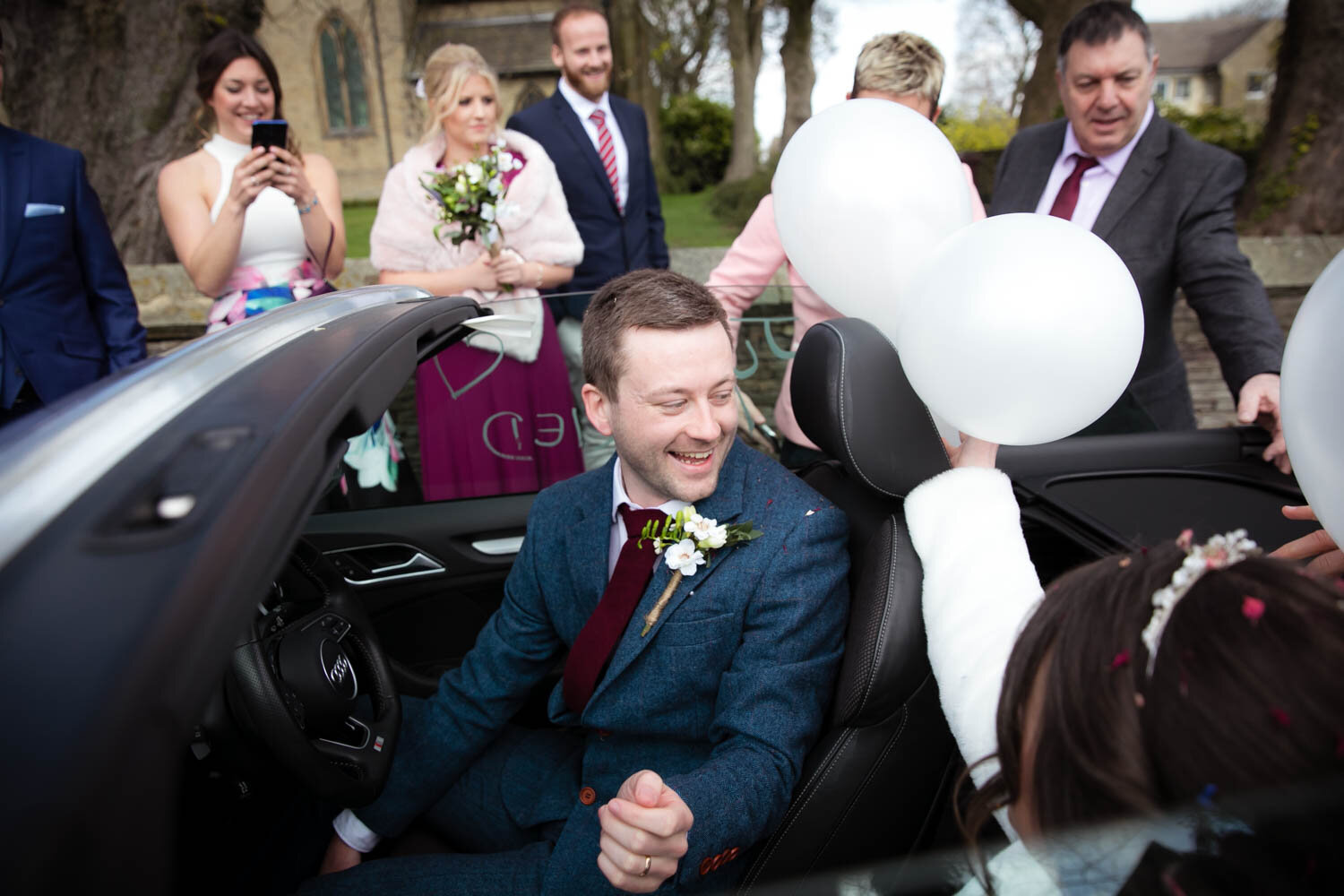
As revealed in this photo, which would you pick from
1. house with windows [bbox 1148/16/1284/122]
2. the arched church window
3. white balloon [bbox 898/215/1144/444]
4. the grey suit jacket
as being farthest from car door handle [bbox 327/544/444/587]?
house with windows [bbox 1148/16/1284/122]

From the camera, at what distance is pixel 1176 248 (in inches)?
97.0

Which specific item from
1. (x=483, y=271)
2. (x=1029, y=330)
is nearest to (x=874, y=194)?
(x=1029, y=330)

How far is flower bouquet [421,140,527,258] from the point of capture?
8.79 feet

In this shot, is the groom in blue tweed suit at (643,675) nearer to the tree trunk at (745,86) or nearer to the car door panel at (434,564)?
the car door panel at (434,564)

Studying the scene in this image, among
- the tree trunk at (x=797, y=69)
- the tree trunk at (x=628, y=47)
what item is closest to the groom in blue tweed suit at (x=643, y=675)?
the tree trunk at (x=628, y=47)

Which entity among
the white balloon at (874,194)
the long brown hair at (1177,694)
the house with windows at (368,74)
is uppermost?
the house with windows at (368,74)

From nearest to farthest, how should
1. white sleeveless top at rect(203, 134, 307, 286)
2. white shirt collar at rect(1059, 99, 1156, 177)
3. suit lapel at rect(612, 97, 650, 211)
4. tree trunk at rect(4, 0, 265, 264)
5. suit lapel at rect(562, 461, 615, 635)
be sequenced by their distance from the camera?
suit lapel at rect(562, 461, 615, 635)
white shirt collar at rect(1059, 99, 1156, 177)
white sleeveless top at rect(203, 134, 307, 286)
suit lapel at rect(612, 97, 650, 211)
tree trunk at rect(4, 0, 265, 264)

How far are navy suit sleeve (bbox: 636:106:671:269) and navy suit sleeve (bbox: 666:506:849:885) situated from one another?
8.76 feet

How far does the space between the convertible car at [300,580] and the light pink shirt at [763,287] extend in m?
0.10

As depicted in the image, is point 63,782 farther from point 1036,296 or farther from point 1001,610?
point 1036,296

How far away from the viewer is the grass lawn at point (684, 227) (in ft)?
34.4

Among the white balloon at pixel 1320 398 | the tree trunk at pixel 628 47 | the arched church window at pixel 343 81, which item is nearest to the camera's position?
the white balloon at pixel 1320 398

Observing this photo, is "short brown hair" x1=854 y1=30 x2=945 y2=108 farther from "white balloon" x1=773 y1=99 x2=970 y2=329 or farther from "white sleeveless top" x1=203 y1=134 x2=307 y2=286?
→ "white sleeveless top" x1=203 y1=134 x2=307 y2=286

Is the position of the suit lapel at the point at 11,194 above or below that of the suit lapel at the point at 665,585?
above
